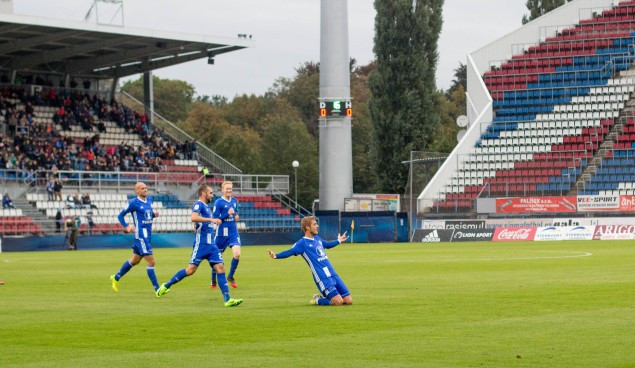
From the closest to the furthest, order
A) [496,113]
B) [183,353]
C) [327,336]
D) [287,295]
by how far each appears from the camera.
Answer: [183,353]
[327,336]
[287,295]
[496,113]

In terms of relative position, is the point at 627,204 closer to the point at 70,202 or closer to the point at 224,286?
the point at 70,202

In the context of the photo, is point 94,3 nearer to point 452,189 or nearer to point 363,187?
point 452,189

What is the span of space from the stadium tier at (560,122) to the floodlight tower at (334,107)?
7.62m

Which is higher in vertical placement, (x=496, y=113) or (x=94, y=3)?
(x=94, y=3)

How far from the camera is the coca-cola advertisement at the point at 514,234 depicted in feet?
173

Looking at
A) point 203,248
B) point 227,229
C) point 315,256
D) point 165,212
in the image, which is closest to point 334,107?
point 165,212

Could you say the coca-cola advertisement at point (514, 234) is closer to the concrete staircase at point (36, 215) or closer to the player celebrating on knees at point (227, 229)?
the concrete staircase at point (36, 215)

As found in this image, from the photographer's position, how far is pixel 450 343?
12.0 m

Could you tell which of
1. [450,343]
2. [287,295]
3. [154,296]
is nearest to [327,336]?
[450,343]

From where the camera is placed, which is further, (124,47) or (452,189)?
(124,47)

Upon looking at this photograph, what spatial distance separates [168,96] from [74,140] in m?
66.7

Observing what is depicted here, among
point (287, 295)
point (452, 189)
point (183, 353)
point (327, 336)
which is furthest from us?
point (452, 189)

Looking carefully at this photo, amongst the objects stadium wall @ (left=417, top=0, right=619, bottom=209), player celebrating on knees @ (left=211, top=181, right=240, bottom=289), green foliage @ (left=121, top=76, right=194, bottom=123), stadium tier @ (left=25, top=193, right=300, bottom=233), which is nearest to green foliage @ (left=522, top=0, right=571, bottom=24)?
stadium wall @ (left=417, top=0, right=619, bottom=209)

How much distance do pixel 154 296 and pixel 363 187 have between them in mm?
81579
